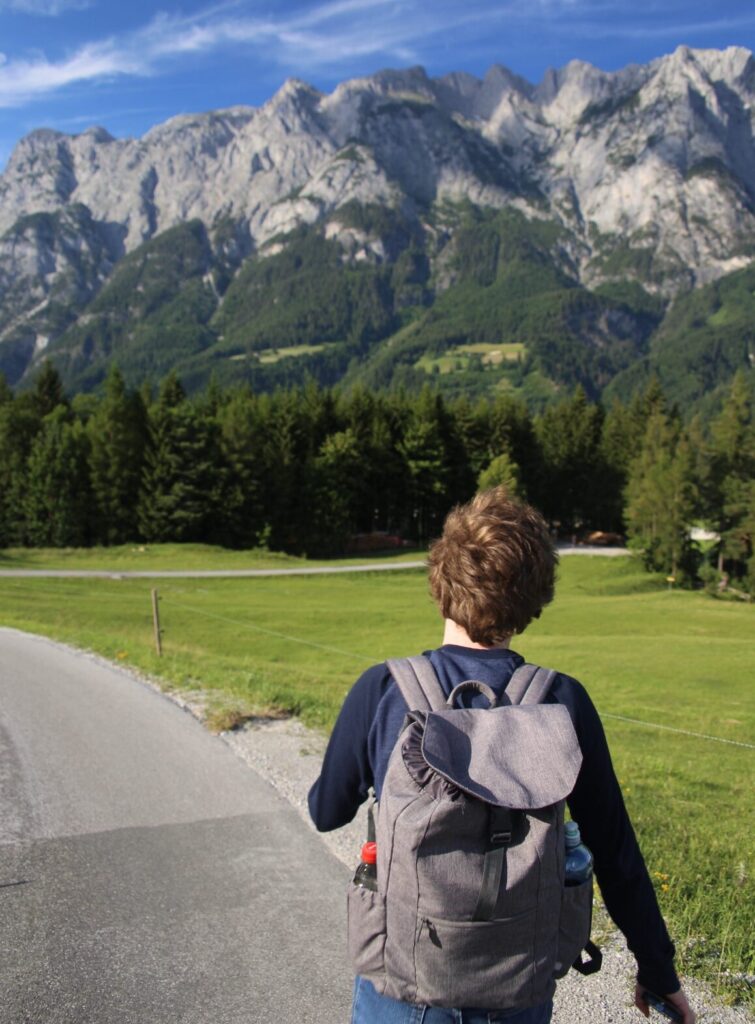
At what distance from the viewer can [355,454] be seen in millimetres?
87375

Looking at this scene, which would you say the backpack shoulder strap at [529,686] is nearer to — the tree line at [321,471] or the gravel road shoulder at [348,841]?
the gravel road shoulder at [348,841]

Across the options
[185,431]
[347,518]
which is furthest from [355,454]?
[185,431]

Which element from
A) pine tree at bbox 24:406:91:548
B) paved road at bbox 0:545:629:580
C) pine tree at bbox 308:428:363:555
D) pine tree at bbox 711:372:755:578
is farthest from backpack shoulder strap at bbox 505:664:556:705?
pine tree at bbox 308:428:363:555

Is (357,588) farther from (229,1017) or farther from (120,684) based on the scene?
(229,1017)

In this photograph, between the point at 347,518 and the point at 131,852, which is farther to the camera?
the point at 347,518

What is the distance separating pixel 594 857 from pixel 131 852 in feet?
18.0

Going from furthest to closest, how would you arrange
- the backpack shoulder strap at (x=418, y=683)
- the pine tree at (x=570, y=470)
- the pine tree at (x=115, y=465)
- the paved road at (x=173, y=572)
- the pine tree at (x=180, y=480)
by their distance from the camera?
the pine tree at (x=570, y=470), the pine tree at (x=180, y=480), the pine tree at (x=115, y=465), the paved road at (x=173, y=572), the backpack shoulder strap at (x=418, y=683)

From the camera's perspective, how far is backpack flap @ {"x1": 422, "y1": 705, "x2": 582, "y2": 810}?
9.09 ft

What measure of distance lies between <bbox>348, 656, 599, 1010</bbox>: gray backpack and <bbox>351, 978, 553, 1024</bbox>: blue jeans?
0.24ft

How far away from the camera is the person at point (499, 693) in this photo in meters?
3.21

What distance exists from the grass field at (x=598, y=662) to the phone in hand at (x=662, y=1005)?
Answer: 2284mm

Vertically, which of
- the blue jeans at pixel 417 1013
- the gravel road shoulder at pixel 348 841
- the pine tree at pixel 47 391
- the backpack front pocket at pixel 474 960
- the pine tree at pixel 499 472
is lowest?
the gravel road shoulder at pixel 348 841

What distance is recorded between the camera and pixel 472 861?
110 inches

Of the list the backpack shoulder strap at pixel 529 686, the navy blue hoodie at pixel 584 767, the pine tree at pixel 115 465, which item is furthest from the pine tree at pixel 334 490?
the backpack shoulder strap at pixel 529 686
